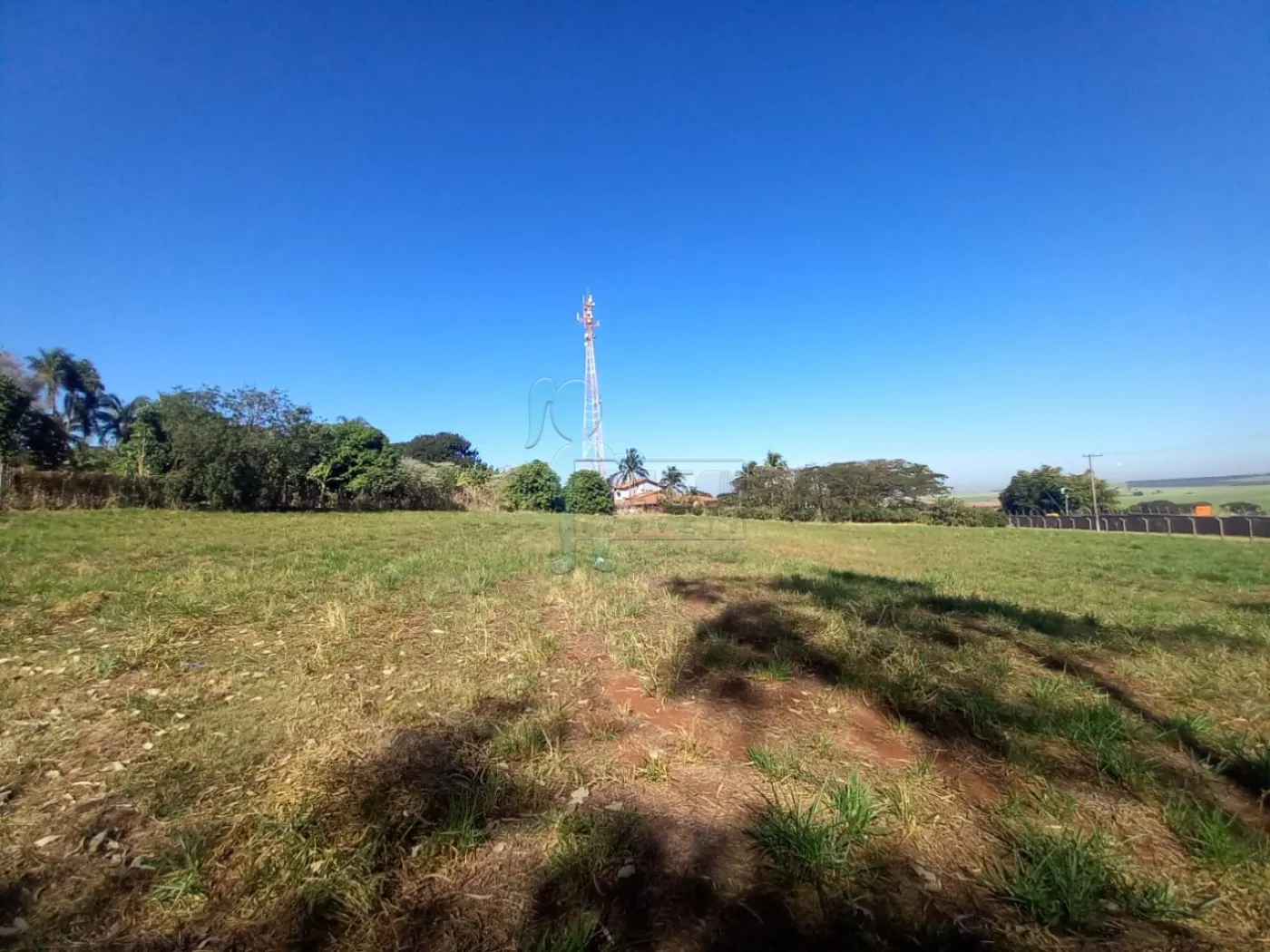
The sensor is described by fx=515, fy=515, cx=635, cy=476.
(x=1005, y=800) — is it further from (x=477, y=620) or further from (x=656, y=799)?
(x=477, y=620)

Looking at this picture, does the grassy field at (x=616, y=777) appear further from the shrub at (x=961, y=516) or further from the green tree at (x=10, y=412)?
the shrub at (x=961, y=516)

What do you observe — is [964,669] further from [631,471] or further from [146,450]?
[146,450]

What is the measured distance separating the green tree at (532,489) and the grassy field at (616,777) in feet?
96.7

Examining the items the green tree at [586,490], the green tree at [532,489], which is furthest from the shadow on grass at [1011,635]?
the green tree at [532,489]

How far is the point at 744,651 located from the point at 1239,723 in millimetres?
2726

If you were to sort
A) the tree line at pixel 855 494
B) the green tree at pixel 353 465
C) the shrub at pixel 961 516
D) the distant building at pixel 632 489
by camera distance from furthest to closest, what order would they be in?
the shrub at pixel 961 516 < the tree line at pixel 855 494 < the green tree at pixel 353 465 < the distant building at pixel 632 489

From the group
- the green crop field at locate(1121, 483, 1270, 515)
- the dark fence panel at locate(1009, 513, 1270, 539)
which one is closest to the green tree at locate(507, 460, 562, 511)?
the dark fence panel at locate(1009, 513, 1270, 539)

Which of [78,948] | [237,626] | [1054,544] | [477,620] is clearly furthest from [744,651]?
[1054,544]

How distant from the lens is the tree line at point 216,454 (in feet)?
69.5

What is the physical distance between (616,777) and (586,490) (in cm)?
822

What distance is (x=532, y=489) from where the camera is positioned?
34.5m

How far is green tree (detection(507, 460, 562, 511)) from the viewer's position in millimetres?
34469

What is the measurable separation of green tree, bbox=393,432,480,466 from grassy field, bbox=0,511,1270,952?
6291 cm

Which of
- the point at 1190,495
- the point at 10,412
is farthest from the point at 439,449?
the point at 1190,495
